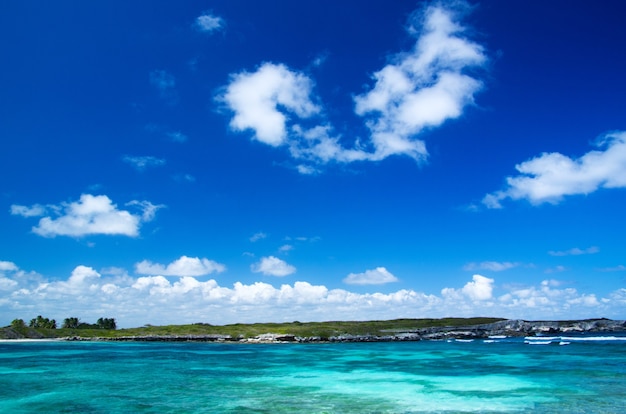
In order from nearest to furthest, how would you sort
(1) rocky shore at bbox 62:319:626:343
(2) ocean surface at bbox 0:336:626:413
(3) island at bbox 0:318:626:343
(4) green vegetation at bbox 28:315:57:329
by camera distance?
(2) ocean surface at bbox 0:336:626:413
(1) rocky shore at bbox 62:319:626:343
(3) island at bbox 0:318:626:343
(4) green vegetation at bbox 28:315:57:329

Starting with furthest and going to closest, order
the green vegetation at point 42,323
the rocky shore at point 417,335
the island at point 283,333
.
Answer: the green vegetation at point 42,323
the island at point 283,333
the rocky shore at point 417,335

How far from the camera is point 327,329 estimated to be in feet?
473

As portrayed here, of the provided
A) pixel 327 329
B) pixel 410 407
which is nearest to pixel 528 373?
pixel 410 407

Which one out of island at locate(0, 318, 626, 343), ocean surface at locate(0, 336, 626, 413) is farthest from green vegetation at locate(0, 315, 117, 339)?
ocean surface at locate(0, 336, 626, 413)

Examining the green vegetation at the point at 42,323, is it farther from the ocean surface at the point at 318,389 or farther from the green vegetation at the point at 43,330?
the ocean surface at the point at 318,389

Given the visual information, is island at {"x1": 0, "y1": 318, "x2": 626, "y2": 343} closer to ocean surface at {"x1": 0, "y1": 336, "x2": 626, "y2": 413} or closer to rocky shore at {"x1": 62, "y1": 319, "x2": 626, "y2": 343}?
rocky shore at {"x1": 62, "y1": 319, "x2": 626, "y2": 343}

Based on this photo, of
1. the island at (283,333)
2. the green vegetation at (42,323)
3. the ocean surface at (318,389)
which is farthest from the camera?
the green vegetation at (42,323)

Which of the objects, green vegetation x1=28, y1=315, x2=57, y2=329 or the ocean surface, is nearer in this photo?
the ocean surface

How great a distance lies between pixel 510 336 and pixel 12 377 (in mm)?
149051

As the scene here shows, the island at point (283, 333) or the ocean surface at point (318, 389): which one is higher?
the ocean surface at point (318, 389)

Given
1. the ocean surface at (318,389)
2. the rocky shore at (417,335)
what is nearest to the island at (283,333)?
the rocky shore at (417,335)

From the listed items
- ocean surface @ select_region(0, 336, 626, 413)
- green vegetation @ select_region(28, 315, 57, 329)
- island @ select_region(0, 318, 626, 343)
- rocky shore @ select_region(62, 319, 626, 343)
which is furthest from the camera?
green vegetation @ select_region(28, 315, 57, 329)

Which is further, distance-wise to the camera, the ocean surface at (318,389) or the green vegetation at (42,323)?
the green vegetation at (42,323)

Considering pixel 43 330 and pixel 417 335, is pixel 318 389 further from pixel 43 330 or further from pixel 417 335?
pixel 43 330
